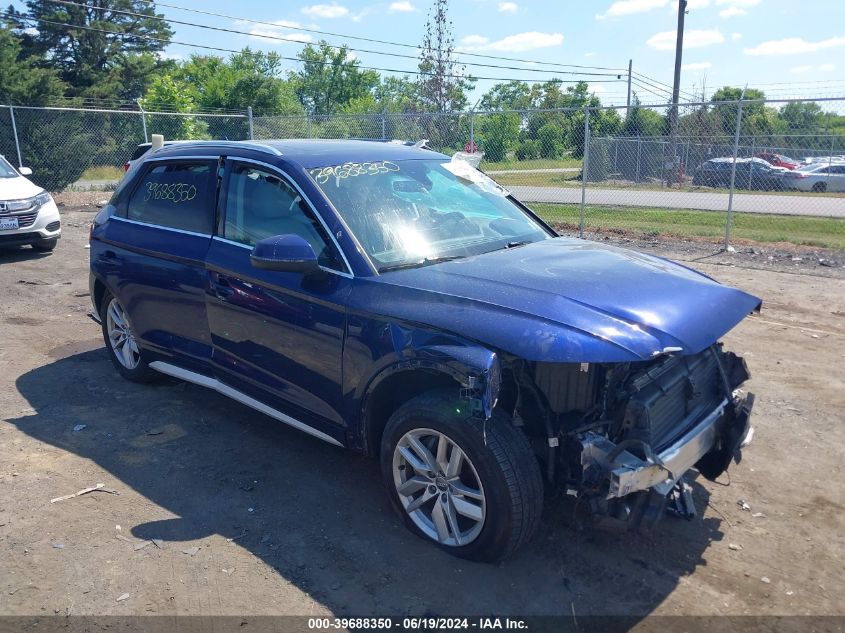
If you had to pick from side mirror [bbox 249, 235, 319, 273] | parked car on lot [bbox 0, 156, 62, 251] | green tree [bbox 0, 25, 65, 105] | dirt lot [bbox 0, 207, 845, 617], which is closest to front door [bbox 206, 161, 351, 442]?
side mirror [bbox 249, 235, 319, 273]

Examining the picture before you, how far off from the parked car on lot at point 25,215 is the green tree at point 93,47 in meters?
30.7

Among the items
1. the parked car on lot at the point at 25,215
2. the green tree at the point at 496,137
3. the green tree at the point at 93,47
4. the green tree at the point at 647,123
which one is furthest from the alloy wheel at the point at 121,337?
the green tree at the point at 93,47

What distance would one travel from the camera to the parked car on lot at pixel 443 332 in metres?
3.03

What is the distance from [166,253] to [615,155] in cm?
1926

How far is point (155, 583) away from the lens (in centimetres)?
320

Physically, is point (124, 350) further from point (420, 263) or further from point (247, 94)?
point (247, 94)

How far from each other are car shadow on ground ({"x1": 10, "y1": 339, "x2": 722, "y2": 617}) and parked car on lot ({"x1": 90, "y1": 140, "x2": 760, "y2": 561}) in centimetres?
16

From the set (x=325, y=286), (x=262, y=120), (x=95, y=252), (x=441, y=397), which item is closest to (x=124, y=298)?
(x=95, y=252)

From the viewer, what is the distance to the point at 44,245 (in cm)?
1107

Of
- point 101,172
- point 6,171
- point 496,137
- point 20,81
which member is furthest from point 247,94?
point 6,171

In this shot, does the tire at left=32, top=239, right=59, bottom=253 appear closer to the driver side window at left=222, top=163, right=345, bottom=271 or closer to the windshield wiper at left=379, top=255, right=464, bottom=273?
the driver side window at left=222, top=163, right=345, bottom=271

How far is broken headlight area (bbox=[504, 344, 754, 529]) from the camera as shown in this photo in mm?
2990

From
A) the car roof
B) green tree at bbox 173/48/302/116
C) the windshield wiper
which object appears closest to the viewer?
the windshield wiper

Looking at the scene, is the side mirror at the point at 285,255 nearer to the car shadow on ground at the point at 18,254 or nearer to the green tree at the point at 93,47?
the car shadow on ground at the point at 18,254
